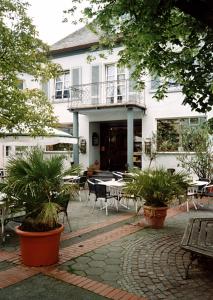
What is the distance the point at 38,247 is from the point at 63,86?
567 inches

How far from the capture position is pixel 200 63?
17.9ft

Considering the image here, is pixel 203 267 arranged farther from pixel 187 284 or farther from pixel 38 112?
pixel 38 112

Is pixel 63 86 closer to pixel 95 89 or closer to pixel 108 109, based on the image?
pixel 95 89

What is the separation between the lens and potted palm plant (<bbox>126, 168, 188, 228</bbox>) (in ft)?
21.7

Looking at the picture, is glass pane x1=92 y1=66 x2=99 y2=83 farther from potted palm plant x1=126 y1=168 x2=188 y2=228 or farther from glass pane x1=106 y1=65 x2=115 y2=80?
potted palm plant x1=126 y1=168 x2=188 y2=228

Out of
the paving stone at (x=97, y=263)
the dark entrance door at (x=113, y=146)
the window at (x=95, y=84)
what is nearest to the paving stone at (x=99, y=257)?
the paving stone at (x=97, y=263)

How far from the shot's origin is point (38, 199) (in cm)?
467

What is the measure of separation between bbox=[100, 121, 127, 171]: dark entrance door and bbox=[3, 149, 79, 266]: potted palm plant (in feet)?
43.5

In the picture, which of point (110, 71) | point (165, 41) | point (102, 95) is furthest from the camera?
point (110, 71)

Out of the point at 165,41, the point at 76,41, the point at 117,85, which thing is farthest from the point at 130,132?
the point at 165,41

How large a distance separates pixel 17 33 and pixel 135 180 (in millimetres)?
4149

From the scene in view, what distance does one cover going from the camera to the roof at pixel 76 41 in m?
16.8

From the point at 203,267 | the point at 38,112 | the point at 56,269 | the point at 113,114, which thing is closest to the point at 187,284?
the point at 203,267

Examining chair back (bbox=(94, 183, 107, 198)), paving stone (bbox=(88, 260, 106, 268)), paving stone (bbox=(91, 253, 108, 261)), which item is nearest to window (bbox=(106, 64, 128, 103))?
chair back (bbox=(94, 183, 107, 198))
